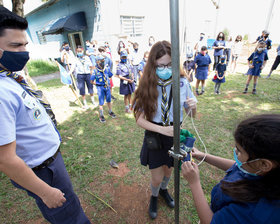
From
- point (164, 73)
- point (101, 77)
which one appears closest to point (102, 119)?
point (101, 77)

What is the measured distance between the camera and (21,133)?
1.10 m

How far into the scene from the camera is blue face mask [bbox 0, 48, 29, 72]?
3.57 ft

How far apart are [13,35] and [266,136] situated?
1.64 meters

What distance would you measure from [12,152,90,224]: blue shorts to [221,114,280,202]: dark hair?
1300mm

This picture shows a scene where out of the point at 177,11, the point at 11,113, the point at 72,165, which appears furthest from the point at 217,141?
the point at 11,113

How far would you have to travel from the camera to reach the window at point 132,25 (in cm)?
1060

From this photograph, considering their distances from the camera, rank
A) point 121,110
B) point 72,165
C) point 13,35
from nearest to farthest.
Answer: point 13,35 → point 72,165 → point 121,110

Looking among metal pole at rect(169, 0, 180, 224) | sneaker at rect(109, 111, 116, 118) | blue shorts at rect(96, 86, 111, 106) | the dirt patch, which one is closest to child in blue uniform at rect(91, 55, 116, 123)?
blue shorts at rect(96, 86, 111, 106)

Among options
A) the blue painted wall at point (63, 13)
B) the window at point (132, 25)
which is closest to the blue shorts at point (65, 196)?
the blue painted wall at point (63, 13)

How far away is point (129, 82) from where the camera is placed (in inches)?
186

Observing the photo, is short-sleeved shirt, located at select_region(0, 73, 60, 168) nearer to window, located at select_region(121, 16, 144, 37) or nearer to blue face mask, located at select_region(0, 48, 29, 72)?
blue face mask, located at select_region(0, 48, 29, 72)

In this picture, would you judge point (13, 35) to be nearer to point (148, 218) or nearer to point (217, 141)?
point (148, 218)

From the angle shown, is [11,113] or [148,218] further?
[148,218]

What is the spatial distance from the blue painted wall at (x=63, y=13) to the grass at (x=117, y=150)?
23.1 feet
